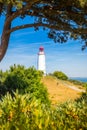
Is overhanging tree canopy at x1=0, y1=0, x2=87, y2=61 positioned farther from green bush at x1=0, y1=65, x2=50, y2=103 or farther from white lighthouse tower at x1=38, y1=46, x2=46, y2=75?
white lighthouse tower at x1=38, y1=46, x2=46, y2=75

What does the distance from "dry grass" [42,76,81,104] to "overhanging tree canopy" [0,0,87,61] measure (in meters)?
6.89

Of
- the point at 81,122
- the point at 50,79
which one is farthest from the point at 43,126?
the point at 50,79

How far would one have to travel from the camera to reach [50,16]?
15789mm

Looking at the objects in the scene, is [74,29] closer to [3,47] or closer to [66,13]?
[66,13]

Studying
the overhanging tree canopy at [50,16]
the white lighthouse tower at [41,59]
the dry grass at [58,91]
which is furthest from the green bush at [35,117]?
the white lighthouse tower at [41,59]

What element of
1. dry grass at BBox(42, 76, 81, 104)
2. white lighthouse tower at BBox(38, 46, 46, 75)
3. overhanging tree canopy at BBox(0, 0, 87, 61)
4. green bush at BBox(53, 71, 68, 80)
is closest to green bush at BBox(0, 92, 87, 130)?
overhanging tree canopy at BBox(0, 0, 87, 61)

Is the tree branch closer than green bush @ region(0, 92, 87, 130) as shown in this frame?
No

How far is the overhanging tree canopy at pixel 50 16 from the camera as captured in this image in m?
14.8

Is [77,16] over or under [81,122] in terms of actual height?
over

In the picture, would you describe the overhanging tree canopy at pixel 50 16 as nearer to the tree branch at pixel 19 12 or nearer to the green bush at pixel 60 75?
the tree branch at pixel 19 12

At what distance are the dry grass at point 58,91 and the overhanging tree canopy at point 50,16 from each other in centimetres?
689

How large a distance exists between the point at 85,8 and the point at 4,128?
9.84 meters

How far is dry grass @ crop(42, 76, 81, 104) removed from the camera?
22.8m

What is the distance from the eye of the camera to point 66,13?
15.2m
